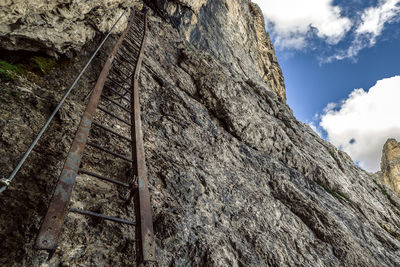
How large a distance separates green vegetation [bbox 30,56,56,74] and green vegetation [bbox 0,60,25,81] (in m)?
0.39

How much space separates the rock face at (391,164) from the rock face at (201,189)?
235 ft

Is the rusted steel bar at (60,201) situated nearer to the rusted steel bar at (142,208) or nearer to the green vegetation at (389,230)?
the rusted steel bar at (142,208)

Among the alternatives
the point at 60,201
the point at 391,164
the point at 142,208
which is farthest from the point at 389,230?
the point at 391,164

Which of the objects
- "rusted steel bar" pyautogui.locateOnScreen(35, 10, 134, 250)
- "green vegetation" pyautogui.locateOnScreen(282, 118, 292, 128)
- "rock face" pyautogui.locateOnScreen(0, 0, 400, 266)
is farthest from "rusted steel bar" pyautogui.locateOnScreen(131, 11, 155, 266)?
"green vegetation" pyautogui.locateOnScreen(282, 118, 292, 128)

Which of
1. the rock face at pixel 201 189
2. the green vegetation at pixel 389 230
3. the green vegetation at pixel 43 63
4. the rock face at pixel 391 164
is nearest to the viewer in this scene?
the rock face at pixel 201 189

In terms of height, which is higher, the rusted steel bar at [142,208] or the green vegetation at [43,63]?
the rusted steel bar at [142,208]

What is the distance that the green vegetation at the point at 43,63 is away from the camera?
5051mm

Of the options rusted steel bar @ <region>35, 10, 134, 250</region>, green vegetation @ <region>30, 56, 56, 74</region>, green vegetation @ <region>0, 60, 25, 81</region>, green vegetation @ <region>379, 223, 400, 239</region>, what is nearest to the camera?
rusted steel bar @ <region>35, 10, 134, 250</region>

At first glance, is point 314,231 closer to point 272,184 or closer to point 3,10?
point 272,184

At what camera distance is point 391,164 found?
66.3 m

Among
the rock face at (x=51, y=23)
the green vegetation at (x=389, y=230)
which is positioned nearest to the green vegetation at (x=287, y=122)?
the green vegetation at (x=389, y=230)

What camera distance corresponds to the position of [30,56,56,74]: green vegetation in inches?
199

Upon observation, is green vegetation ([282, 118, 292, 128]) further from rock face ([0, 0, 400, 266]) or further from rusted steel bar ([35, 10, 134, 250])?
rusted steel bar ([35, 10, 134, 250])

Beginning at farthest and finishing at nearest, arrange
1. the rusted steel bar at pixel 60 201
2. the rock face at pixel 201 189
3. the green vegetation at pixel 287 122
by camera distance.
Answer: the green vegetation at pixel 287 122 < the rock face at pixel 201 189 < the rusted steel bar at pixel 60 201
